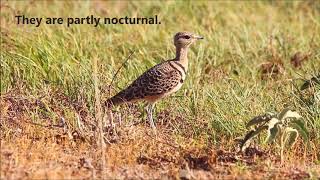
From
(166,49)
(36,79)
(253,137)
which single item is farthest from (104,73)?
(253,137)

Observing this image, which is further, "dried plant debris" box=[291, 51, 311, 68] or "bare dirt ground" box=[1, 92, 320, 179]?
"dried plant debris" box=[291, 51, 311, 68]

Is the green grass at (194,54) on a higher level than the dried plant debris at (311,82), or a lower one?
higher

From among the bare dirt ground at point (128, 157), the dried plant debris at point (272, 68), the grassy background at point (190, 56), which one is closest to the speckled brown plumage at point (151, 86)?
the grassy background at point (190, 56)

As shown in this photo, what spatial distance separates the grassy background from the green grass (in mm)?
11

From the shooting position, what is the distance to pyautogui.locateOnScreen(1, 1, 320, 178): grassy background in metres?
6.84

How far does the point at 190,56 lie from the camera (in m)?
8.68

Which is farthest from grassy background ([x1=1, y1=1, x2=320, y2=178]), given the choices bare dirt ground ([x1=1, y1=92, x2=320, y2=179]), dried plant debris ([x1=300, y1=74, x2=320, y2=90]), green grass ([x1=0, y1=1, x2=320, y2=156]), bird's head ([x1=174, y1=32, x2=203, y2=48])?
bird's head ([x1=174, y1=32, x2=203, y2=48])

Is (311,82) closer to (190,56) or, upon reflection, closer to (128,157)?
(128,157)

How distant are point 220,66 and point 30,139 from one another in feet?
9.82

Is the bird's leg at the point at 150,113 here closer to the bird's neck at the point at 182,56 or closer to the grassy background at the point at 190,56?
the grassy background at the point at 190,56

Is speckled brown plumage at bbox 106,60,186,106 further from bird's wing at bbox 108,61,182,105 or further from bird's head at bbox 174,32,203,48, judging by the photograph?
bird's head at bbox 174,32,203,48

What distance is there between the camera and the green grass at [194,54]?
6.93 m

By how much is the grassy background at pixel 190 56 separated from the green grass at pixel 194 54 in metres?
0.01

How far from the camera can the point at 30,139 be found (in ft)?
20.3
